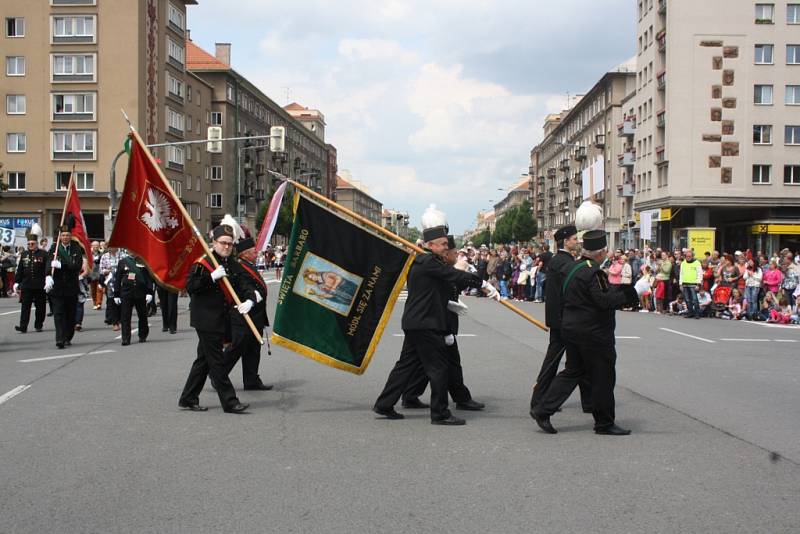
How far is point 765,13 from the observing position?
2152 inches

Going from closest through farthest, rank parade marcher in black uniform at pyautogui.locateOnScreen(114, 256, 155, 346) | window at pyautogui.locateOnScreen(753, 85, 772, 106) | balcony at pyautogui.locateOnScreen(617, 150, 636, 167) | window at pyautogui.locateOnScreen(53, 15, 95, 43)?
parade marcher in black uniform at pyautogui.locateOnScreen(114, 256, 155, 346) < window at pyautogui.locateOnScreen(753, 85, 772, 106) < window at pyautogui.locateOnScreen(53, 15, 95, 43) < balcony at pyautogui.locateOnScreen(617, 150, 636, 167)

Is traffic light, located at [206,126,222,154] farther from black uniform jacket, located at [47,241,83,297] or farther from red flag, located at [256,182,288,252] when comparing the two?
red flag, located at [256,182,288,252]

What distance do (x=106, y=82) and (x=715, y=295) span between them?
44883mm

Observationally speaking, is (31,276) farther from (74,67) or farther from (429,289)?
(74,67)

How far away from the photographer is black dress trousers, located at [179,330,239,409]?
813 centimetres

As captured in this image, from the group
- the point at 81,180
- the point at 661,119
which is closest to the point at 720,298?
the point at 661,119

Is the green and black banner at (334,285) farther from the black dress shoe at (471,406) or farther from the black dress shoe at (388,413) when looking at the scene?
the black dress shoe at (471,406)

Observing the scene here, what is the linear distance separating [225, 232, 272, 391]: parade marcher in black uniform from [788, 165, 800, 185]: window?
52.2 metres

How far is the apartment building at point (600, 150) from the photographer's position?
7288 cm

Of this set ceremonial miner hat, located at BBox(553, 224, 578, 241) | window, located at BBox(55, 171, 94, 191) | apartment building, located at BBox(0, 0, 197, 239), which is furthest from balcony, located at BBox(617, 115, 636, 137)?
ceremonial miner hat, located at BBox(553, 224, 578, 241)

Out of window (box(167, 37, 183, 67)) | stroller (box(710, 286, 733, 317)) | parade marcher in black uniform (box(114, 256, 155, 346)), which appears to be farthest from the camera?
window (box(167, 37, 183, 67))

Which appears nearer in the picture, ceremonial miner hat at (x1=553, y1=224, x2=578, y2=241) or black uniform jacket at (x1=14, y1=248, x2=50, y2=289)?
ceremonial miner hat at (x1=553, y1=224, x2=578, y2=241)

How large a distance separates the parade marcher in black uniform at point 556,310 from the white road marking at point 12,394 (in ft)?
17.6

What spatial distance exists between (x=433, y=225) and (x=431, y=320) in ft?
2.96
